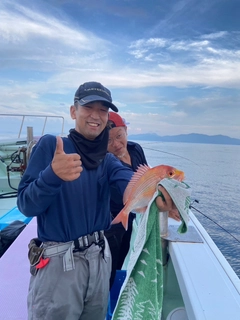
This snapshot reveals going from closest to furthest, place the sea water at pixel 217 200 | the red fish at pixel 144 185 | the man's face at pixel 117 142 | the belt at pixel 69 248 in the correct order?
the red fish at pixel 144 185
the belt at pixel 69 248
the man's face at pixel 117 142
the sea water at pixel 217 200

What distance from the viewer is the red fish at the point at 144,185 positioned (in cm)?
121

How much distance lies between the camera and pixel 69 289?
143 cm

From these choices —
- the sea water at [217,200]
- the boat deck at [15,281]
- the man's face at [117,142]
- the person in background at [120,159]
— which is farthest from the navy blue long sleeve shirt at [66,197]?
the sea water at [217,200]

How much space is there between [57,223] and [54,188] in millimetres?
338

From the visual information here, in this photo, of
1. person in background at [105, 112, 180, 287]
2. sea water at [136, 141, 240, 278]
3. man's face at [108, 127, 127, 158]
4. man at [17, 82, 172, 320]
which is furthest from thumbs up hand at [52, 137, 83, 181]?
sea water at [136, 141, 240, 278]

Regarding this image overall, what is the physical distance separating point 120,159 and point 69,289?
52.4 inches

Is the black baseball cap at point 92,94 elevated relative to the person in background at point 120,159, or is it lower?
elevated

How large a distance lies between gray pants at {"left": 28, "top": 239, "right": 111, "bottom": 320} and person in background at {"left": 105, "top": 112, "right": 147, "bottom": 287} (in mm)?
745

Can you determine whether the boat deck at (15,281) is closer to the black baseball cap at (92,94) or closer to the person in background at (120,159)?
the person in background at (120,159)

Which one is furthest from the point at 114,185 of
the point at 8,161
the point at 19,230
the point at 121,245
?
the point at 8,161

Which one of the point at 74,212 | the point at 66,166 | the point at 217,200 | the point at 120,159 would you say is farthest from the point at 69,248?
the point at 217,200

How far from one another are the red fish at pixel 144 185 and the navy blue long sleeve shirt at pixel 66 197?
0.25m

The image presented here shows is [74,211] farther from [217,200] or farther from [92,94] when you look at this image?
[217,200]

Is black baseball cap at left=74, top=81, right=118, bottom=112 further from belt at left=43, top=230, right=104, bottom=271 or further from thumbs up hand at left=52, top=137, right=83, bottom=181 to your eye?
belt at left=43, top=230, right=104, bottom=271
